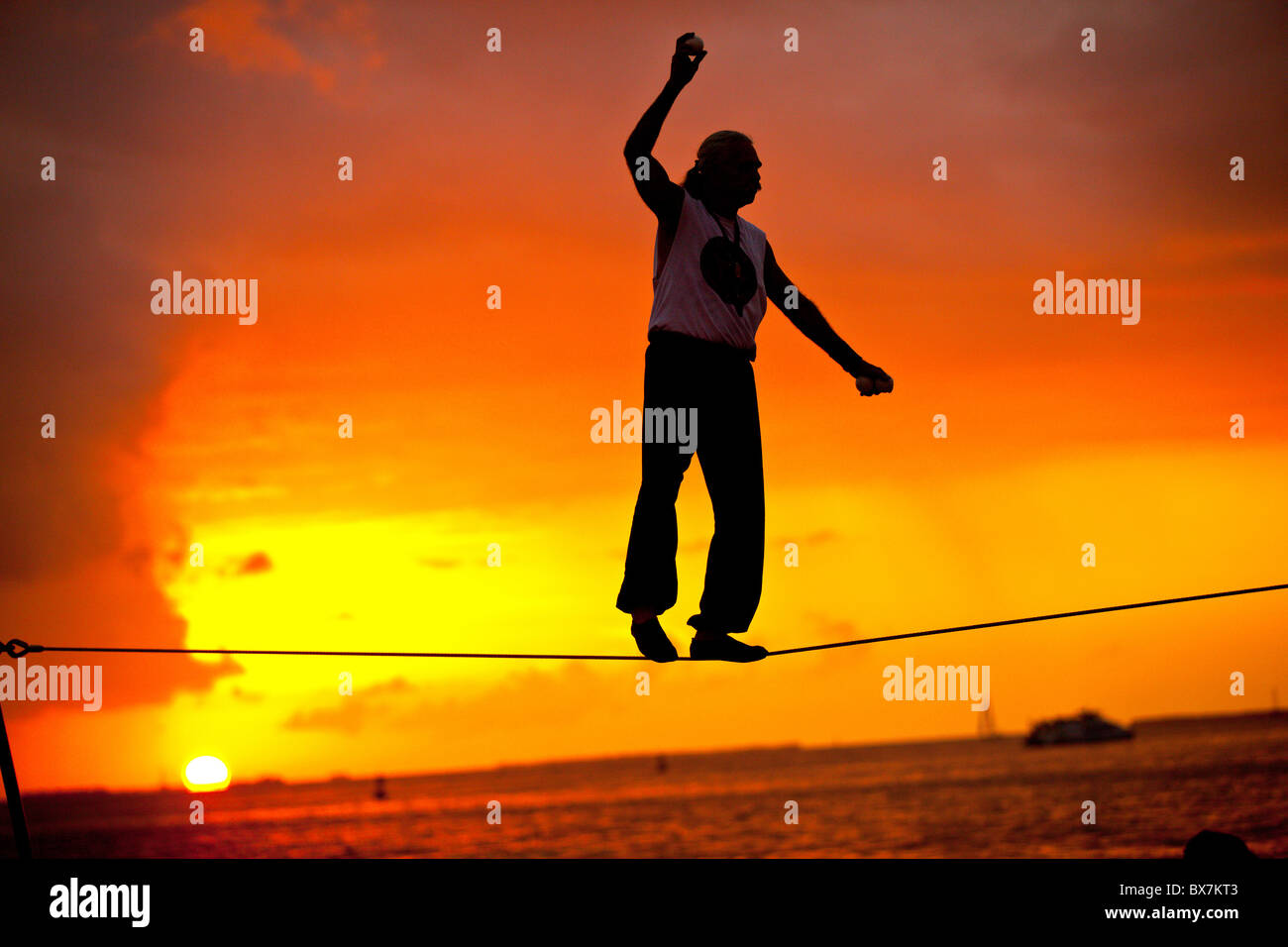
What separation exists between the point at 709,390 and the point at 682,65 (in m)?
1.31

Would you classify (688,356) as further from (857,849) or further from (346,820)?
(346,820)

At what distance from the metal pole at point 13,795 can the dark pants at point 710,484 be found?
237cm

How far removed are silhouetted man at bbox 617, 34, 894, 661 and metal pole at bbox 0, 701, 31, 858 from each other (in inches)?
93.0

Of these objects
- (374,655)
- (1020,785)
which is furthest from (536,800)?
(374,655)

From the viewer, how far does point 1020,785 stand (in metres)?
82.1

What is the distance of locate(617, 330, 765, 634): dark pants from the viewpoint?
538 centimetres

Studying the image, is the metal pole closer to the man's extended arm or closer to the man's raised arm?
the man's raised arm

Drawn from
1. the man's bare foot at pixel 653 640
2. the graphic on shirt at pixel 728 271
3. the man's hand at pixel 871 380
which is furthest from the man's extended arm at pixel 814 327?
the man's bare foot at pixel 653 640

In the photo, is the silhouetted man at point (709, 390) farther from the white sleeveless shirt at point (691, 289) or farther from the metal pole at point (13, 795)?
the metal pole at point (13, 795)

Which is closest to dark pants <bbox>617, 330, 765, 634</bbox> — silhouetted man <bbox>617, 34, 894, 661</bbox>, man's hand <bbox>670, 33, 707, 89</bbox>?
silhouetted man <bbox>617, 34, 894, 661</bbox>

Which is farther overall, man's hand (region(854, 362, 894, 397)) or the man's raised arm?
man's hand (region(854, 362, 894, 397))
